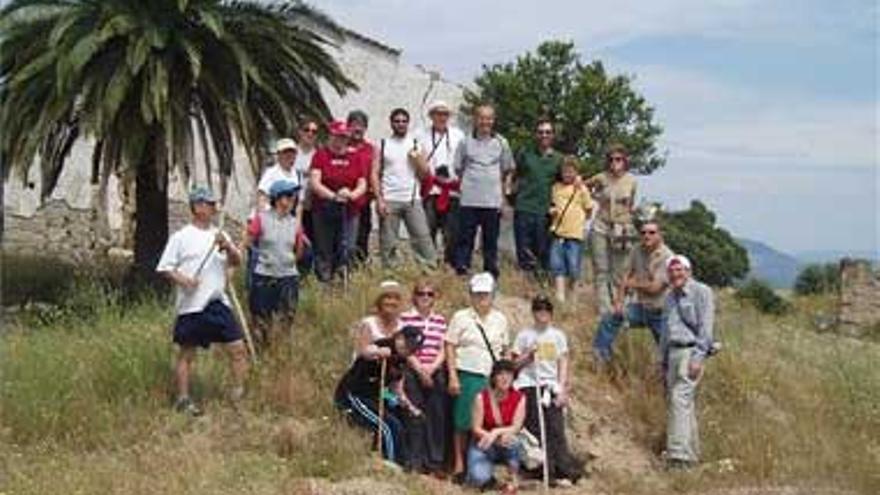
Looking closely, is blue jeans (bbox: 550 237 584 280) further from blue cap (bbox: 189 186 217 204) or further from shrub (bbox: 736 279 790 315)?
shrub (bbox: 736 279 790 315)

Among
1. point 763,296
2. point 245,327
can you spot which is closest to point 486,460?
point 245,327

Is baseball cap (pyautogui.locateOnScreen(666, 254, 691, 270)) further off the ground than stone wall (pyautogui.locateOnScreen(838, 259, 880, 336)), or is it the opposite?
baseball cap (pyautogui.locateOnScreen(666, 254, 691, 270))

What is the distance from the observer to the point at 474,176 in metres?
11.8

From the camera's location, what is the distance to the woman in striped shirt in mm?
9766

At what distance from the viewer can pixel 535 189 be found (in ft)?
A: 39.4

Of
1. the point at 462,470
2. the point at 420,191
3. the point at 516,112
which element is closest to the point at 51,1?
the point at 420,191

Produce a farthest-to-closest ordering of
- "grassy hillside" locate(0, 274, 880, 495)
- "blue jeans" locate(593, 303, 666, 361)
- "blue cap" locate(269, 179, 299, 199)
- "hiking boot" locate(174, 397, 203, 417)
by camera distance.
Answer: "blue jeans" locate(593, 303, 666, 361) → "blue cap" locate(269, 179, 299, 199) → "hiking boot" locate(174, 397, 203, 417) → "grassy hillside" locate(0, 274, 880, 495)

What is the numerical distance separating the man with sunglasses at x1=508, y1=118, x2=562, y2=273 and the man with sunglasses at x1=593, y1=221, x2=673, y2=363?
4.11ft

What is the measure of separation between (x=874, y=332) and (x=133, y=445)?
Answer: 714 inches

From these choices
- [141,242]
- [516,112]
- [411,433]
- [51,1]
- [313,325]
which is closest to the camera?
[411,433]

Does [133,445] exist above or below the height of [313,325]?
below

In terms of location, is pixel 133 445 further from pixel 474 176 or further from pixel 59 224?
pixel 59 224

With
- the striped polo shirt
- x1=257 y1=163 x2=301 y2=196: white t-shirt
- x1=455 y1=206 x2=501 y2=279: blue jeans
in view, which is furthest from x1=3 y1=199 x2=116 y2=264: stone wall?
the striped polo shirt

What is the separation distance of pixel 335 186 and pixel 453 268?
163 centimetres
